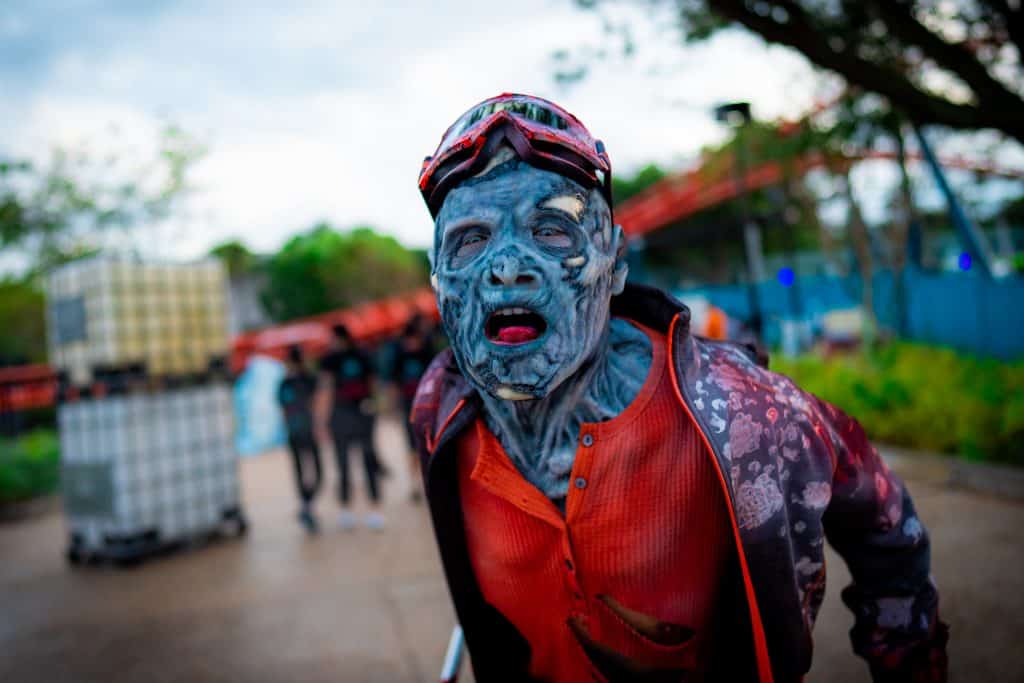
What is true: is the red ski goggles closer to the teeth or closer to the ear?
the ear

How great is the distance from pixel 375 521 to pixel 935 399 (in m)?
4.77

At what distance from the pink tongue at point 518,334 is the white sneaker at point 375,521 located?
5.03 m

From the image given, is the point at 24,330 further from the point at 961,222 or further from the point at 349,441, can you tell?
the point at 961,222

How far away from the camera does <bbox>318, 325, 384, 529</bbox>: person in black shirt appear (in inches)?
250

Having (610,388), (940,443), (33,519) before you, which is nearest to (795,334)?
(940,443)

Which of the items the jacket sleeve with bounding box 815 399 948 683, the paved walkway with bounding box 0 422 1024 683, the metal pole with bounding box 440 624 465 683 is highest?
the jacket sleeve with bounding box 815 399 948 683

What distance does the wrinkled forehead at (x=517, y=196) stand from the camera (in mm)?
1424

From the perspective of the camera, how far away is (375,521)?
20.0 feet

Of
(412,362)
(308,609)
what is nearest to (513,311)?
(308,609)

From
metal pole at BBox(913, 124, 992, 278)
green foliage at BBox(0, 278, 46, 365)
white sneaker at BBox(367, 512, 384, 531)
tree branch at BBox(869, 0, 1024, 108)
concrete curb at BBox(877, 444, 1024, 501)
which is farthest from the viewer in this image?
green foliage at BBox(0, 278, 46, 365)

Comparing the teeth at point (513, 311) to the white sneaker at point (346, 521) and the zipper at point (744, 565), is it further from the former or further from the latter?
the white sneaker at point (346, 521)

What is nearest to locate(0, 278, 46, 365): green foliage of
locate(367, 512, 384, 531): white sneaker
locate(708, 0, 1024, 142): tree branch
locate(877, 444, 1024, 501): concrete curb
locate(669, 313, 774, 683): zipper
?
locate(367, 512, 384, 531): white sneaker

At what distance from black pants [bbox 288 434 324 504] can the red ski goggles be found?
5206mm

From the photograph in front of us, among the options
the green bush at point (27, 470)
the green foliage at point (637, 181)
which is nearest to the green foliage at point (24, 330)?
the green bush at point (27, 470)
